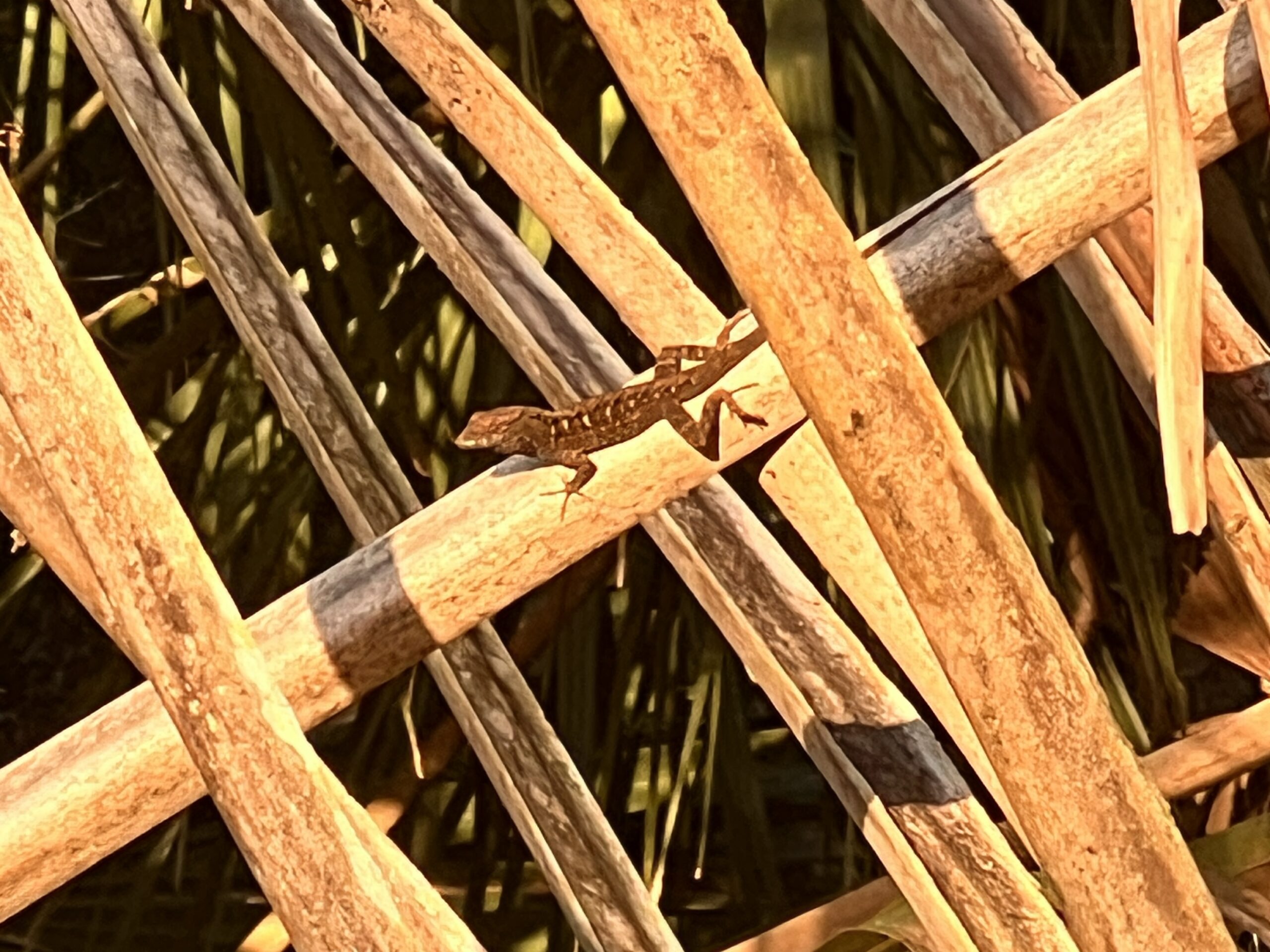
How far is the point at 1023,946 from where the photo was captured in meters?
0.48

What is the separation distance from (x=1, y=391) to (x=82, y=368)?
0.03 metres

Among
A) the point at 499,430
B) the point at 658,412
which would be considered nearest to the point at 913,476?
the point at 658,412

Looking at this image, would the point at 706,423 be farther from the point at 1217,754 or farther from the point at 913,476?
the point at 1217,754

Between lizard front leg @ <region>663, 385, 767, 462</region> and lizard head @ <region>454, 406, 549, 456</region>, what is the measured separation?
363 millimetres

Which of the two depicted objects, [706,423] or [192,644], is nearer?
[192,644]

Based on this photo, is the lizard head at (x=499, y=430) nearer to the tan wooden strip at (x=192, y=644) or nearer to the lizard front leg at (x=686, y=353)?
the lizard front leg at (x=686, y=353)

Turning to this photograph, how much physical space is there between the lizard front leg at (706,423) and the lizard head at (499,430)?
363 millimetres

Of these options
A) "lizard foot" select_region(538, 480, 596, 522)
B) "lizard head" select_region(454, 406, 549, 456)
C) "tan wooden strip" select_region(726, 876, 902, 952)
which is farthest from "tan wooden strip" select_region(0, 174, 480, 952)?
"lizard head" select_region(454, 406, 549, 456)

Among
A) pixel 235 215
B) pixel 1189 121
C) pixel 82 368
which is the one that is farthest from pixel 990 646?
pixel 235 215

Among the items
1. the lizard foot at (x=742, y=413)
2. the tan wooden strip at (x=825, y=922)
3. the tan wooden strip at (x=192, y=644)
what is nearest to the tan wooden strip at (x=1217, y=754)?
the tan wooden strip at (x=825, y=922)

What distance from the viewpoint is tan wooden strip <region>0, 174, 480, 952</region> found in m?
0.34

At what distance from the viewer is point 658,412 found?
0.51m

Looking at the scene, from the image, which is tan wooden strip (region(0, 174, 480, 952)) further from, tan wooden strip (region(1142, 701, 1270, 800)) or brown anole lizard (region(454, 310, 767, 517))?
tan wooden strip (region(1142, 701, 1270, 800))

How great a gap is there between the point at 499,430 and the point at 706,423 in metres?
0.49
